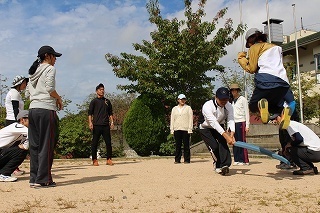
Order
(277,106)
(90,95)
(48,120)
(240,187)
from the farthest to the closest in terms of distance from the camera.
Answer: (90,95) < (277,106) < (48,120) < (240,187)

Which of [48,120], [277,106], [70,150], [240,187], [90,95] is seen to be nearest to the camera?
[240,187]

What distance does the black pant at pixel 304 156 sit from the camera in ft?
21.0

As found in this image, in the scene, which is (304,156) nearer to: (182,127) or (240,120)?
(240,120)

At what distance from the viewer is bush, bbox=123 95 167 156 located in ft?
52.3

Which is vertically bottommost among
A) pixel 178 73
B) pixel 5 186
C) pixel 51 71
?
pixel 5 186

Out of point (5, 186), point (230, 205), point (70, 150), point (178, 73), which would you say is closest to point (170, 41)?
point (178, 73)

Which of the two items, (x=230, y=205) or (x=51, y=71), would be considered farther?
(x=51, y=71)

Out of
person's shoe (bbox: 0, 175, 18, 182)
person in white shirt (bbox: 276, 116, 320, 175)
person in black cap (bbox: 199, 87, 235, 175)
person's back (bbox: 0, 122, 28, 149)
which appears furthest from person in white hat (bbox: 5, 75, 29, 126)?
person in white shirt (bbox: 276, 116, 320, 175)

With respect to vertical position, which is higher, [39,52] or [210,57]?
[210,57]

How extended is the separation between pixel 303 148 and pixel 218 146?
150 centimetres

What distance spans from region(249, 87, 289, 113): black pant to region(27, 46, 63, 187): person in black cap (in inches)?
125

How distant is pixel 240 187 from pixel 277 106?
176 cm

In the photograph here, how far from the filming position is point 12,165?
261 inches

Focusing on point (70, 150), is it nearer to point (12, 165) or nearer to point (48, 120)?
point (12, 165)
